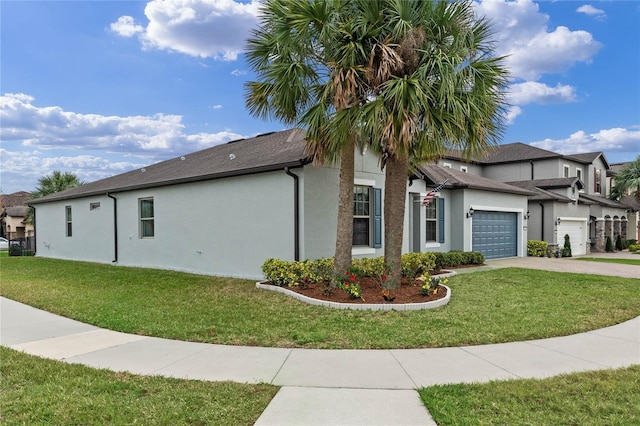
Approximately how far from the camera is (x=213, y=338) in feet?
19.5

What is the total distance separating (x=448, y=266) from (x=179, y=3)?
12.8 metres

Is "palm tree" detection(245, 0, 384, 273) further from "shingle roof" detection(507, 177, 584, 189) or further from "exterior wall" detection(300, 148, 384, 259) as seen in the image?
"shingle roof" detection(507, 177, 584, 189)

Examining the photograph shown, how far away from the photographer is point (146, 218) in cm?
1556

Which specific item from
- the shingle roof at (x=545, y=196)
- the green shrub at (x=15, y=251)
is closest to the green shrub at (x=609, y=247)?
the shingle roof at (x=545, y=196)

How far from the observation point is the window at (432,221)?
1658cm

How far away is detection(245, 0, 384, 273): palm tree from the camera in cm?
839

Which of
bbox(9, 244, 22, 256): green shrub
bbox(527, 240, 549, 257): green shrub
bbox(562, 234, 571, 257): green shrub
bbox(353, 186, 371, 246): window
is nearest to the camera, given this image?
bbox(353, 186, 371, 246): window

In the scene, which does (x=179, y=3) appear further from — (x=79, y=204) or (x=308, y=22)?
(x=79, y=204)

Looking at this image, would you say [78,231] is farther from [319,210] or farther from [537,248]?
[537,248]

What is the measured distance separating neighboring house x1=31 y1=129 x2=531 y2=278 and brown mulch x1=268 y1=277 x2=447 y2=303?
1.66 metres

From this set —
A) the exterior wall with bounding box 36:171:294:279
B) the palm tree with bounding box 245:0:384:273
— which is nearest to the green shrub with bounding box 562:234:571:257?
the palm tree with bounding box 245:0:384:273

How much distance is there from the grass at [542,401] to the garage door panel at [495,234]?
14.1 metres

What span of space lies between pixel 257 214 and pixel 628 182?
31.2 meters

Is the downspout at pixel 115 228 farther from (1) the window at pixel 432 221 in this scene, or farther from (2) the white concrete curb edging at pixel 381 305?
(1) the window at pixel 432 221
